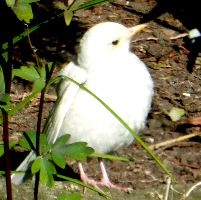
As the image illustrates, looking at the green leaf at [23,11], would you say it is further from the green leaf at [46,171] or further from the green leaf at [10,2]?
the green leaf at [46,171]

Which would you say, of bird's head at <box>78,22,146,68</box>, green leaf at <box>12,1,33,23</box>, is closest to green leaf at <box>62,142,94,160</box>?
green leaf at <box>12,1,33,23</box>

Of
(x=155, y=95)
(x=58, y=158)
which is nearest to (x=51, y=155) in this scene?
(x=58, y=158)

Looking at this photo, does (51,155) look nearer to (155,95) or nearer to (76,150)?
(76,150)

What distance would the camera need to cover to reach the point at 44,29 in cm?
560

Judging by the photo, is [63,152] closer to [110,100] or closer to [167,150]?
[110,100]

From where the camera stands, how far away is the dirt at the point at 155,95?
156 inches

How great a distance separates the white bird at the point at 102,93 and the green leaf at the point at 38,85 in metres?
1.23

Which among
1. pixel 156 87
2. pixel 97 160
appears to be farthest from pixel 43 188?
pixel 156 87

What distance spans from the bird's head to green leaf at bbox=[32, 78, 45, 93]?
1.37 metres

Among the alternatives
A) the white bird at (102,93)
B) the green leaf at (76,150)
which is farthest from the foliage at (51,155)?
the white bird at (102,93)

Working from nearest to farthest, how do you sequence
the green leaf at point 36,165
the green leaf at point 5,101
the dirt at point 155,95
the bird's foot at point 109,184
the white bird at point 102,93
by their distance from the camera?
the green leaf at point 5,101 < the green leaf at point 36,165 < the white bird at point 102,93 < the bird's foot at point 109,184 < the dirt at point 155,95

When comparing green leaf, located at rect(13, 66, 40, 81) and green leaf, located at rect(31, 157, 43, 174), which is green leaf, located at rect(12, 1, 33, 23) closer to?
green leaf, located at rect(13, 66, 40, 81)

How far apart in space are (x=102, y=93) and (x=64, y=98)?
10.9 inches

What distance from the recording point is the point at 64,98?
3258 mm
